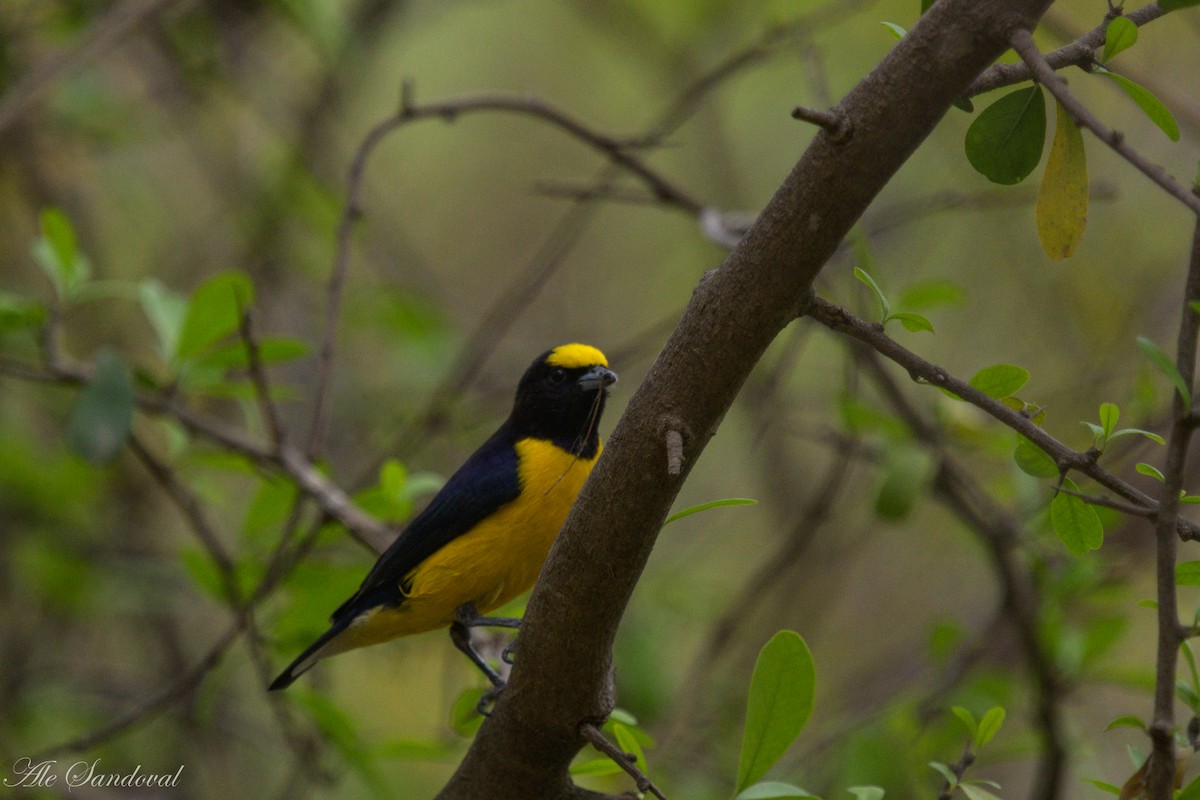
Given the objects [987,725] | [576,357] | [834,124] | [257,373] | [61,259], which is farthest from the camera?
[576,357]

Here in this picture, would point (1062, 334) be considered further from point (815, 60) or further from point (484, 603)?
point (484, 603)

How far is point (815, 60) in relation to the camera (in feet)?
13.2

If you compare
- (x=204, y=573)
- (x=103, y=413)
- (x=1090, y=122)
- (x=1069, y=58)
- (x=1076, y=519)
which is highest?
(x=1069, y=58)

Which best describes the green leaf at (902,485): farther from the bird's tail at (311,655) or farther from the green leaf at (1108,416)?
the bird's tail at (311,655)

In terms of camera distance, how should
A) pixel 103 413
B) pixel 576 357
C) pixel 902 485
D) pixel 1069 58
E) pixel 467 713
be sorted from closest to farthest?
1. pixel 1069 58
2. pixel 467 713
3. pixel 103 413
4. pixel 902 485
5. pixel 576 357

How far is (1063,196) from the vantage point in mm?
1873

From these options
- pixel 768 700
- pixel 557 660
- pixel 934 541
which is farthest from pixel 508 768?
pixel 934 541

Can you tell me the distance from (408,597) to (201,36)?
3.86 meters

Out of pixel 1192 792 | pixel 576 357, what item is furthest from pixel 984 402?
pixel 576 357

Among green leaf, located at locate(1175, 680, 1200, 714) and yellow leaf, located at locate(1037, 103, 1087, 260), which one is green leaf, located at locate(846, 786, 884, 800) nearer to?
green leaf, located at locate(1175, 680, 1200, 714)

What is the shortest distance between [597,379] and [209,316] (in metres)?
1.25

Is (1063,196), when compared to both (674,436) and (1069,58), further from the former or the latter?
(674,436)

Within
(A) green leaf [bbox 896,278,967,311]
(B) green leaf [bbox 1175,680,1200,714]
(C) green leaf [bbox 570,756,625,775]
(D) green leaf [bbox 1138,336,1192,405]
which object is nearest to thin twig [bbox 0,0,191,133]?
(A) green leaf [bbox 896,278,967,311]
